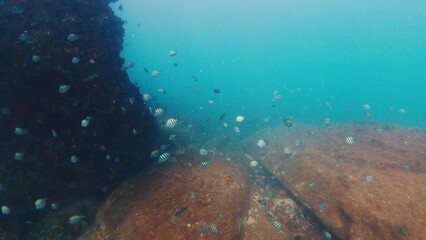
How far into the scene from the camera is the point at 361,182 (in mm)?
11680

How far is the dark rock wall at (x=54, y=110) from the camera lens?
9883mm

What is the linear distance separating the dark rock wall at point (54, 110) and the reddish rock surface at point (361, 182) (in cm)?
820

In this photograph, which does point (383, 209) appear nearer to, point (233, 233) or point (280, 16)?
point (233, 233)

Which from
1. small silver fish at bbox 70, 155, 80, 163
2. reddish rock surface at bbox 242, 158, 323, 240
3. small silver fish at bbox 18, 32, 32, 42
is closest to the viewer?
small silver fish at bbox 18, 32, 32, 42

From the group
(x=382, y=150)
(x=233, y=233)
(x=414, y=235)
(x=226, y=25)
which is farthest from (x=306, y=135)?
(x=226, y=25)

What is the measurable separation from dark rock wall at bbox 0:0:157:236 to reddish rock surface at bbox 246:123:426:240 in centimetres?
820

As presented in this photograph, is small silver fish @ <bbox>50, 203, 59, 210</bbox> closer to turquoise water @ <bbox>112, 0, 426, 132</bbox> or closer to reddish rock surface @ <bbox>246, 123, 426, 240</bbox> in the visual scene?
reddish rock surface @ <bbox>246, 123, 426, 240</bbox>

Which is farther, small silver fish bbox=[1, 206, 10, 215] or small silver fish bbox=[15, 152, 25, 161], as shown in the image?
small silver fish bbox=[15, 152, 25, 161]

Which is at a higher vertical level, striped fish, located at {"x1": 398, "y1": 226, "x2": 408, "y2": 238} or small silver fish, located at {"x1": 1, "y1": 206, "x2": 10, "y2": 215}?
small silver fish, located at {"x1": 1, "y1": 206, "x2": 10, "y2": 215}

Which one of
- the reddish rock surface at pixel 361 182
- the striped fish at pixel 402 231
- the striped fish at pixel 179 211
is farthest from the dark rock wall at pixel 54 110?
the striped fish at pixel 402 231

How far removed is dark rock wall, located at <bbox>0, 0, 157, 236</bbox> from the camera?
988 cm

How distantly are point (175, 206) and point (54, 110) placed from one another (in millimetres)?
5699

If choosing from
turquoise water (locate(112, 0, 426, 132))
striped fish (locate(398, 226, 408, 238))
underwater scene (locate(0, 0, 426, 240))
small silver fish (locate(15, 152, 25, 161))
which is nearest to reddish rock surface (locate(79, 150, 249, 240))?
underwater scene (locate(0, 0, 426, 240))

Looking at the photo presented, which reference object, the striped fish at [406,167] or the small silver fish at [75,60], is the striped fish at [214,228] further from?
the striped fish at [406,167]
